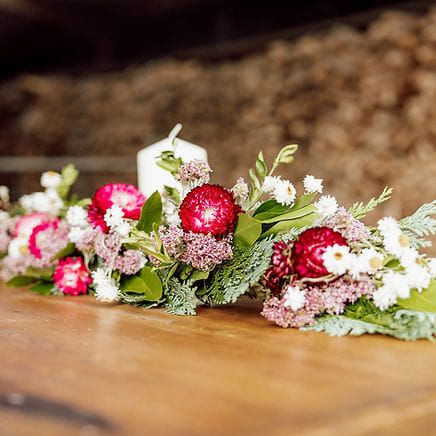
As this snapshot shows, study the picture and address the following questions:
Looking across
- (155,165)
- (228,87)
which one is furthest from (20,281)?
(228,87)

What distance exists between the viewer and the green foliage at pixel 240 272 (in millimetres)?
847

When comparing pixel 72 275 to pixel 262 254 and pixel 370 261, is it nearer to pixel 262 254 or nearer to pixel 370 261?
pixel 262 254

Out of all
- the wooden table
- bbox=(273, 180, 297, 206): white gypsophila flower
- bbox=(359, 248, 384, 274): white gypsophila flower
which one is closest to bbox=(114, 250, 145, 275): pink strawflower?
the wooden table

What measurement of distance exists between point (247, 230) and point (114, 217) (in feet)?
0.68

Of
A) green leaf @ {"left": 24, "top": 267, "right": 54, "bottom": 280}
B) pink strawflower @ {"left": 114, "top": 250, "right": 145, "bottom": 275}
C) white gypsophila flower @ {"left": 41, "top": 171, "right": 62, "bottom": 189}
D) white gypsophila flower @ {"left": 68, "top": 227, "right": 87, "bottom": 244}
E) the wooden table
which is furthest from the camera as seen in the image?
white gypsophila flower @ {"left": 41, "top": 171, "right": 62, "bottom": 189}

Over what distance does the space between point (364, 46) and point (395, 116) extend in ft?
1.29

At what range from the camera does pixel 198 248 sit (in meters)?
0.84

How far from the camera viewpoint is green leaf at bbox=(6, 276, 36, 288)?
1.18 meters

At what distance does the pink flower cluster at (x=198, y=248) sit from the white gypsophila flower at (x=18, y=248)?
44 cm

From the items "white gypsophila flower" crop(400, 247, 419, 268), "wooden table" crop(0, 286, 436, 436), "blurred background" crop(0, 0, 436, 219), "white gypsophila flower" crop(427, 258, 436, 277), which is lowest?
"wooden table" crop(0, 286, 436, 436)

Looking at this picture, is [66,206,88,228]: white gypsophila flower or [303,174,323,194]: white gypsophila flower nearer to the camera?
[303,174,323,194]: white gypsophila flower

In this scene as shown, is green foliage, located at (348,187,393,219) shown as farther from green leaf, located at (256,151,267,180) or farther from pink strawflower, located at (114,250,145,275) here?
pink strawflower, located at (114,250,145,275)

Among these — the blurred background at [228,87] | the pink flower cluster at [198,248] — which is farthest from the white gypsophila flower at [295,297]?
the blurred background at [228,87]

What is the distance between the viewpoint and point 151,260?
0.92 meters
